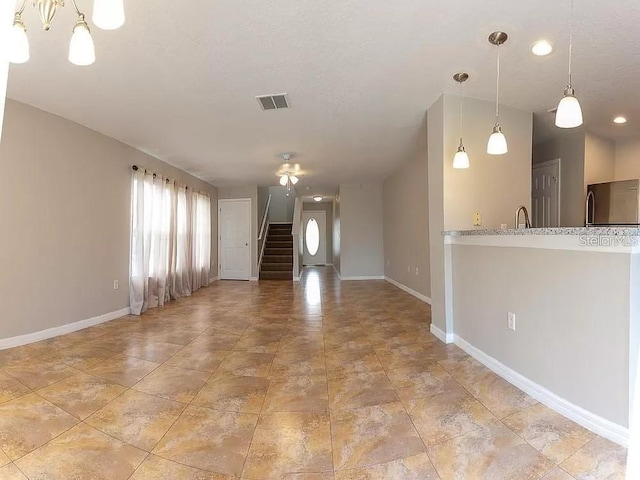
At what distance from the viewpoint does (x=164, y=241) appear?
210 inches

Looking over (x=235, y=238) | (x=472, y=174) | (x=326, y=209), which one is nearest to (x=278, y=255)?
(x=235, y=238)

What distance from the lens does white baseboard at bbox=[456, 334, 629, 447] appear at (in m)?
1.65

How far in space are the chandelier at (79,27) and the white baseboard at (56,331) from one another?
319 centimetres

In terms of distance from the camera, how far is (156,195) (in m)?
5.14

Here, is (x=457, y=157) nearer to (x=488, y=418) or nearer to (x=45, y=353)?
(x=488, y=418)

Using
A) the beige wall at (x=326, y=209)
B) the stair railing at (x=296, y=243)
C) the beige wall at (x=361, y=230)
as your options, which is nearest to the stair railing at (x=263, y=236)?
the stair railing at (x=296, y=243)

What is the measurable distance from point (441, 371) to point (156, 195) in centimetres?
475

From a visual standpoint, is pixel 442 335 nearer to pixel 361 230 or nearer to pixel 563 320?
pixel 563 320

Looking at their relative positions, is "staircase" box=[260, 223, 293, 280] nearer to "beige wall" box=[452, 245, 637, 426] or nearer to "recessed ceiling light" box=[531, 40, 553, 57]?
"beige wall" box=[452, 245, 637, 426]

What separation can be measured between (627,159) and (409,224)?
310 centimetres

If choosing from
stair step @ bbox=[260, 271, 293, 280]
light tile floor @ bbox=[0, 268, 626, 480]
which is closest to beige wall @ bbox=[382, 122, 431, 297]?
light tile floor @ bbox=[0, 268, 626, 480]

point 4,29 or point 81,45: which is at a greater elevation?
point 81,45

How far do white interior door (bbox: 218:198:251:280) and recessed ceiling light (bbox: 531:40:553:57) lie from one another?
6738 millimetres

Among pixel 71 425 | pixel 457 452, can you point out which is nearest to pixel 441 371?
pixel 457 452
